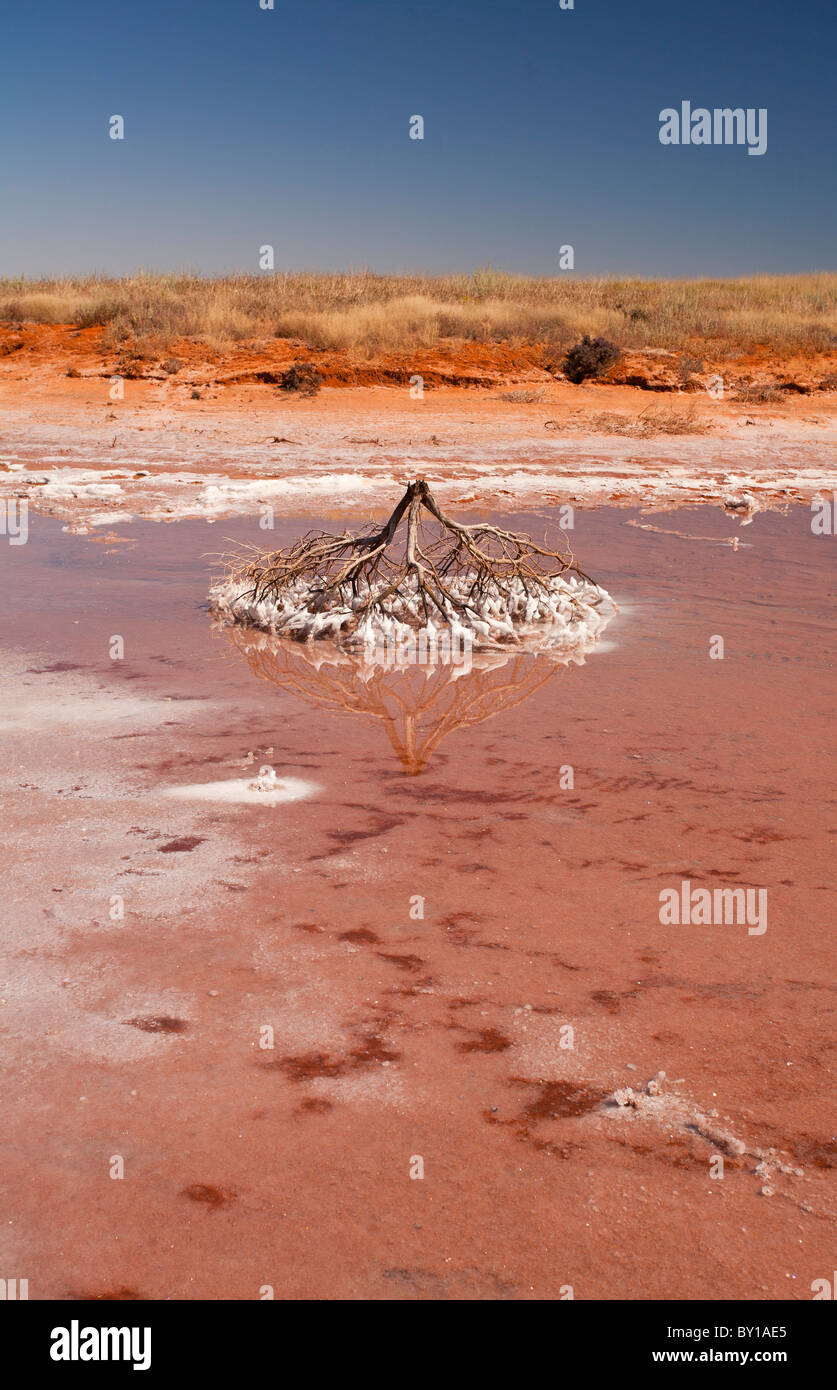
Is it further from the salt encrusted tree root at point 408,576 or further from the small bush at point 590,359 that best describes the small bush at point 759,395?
the salt encrusted tree root at point 408,576

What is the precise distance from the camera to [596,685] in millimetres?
5988

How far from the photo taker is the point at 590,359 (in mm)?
18359

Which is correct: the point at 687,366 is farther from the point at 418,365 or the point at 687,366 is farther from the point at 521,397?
the point at 418,365

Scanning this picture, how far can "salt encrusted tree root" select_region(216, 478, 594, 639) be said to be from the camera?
676 centimetres

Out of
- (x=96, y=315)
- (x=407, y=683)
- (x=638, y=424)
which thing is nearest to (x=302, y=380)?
(x=638, y=424)

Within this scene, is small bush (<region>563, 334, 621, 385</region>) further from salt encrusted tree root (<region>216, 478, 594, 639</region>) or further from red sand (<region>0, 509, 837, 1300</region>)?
red sand (<region>0, 509, 837, 1300</region>)

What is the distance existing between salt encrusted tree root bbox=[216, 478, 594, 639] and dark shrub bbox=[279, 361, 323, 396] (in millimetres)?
10408

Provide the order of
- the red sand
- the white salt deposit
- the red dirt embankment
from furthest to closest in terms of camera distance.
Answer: the red dirt embankment, the white salt deposit, the red sand

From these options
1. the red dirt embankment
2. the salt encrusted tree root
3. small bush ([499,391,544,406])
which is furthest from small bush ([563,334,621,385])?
the salt encrusted tree root

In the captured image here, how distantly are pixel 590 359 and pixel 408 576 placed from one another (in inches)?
504

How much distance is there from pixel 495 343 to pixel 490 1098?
18192mm

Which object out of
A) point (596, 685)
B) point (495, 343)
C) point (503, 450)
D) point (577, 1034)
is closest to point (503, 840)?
point (577, 1034)
